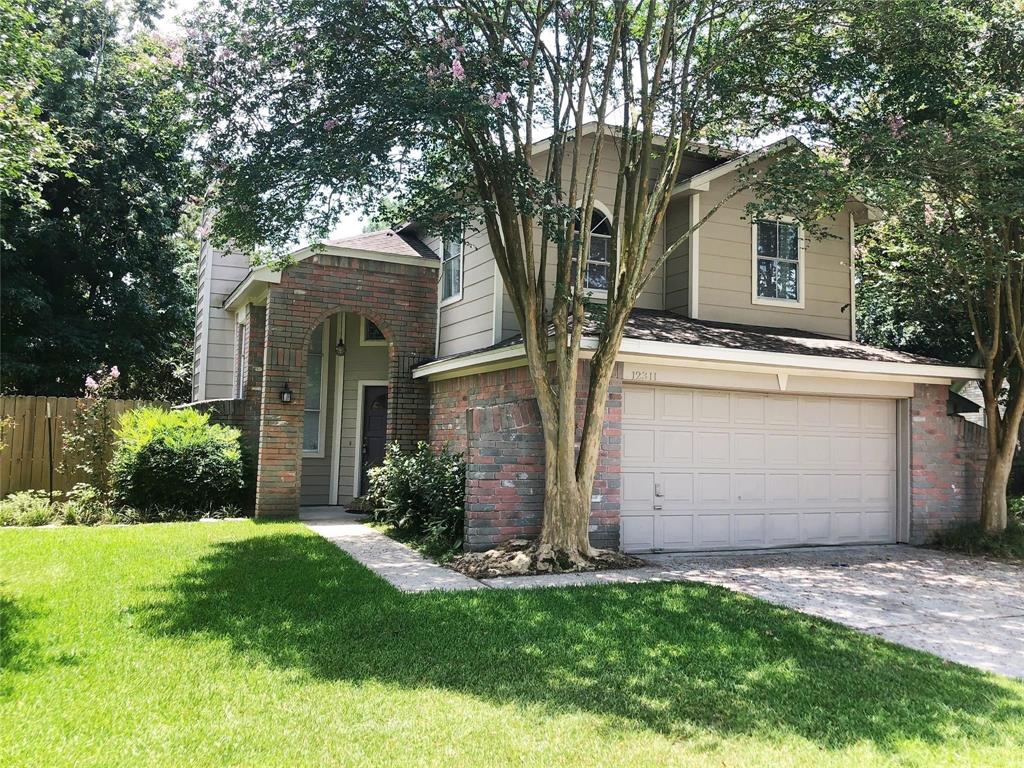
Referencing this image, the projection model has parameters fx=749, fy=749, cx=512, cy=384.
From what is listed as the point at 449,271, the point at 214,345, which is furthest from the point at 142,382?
the point at 449,271

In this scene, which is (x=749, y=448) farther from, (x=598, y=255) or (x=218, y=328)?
(x=218, y=328)

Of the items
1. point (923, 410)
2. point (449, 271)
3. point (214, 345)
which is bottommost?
point (923, 410)

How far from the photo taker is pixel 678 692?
4367 mm

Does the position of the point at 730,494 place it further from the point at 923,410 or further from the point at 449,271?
the point at 449,271

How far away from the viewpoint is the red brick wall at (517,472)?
8.38 m

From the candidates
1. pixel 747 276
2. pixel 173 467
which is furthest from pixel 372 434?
pixel 747 276

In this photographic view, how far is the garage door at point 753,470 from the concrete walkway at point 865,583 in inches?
14.8

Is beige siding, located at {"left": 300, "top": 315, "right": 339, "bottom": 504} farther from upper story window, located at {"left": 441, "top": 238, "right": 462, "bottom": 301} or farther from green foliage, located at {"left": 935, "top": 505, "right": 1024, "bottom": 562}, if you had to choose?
green foliage, located at {"left": 935, "top": 505, "right": 1024, "bottom": 562}

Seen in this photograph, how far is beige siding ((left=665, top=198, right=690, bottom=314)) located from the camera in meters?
11.3

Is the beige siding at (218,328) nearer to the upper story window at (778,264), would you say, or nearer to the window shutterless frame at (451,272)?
the window shutterless frame at (451,272)

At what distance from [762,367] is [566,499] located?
10.6 feet

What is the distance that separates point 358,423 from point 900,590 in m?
9.64

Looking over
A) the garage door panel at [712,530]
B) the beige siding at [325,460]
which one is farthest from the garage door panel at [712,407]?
the beige siding at [325,460]

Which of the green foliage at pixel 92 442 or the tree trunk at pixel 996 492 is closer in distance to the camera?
Answer: the tree trunk at pixel 996 492
